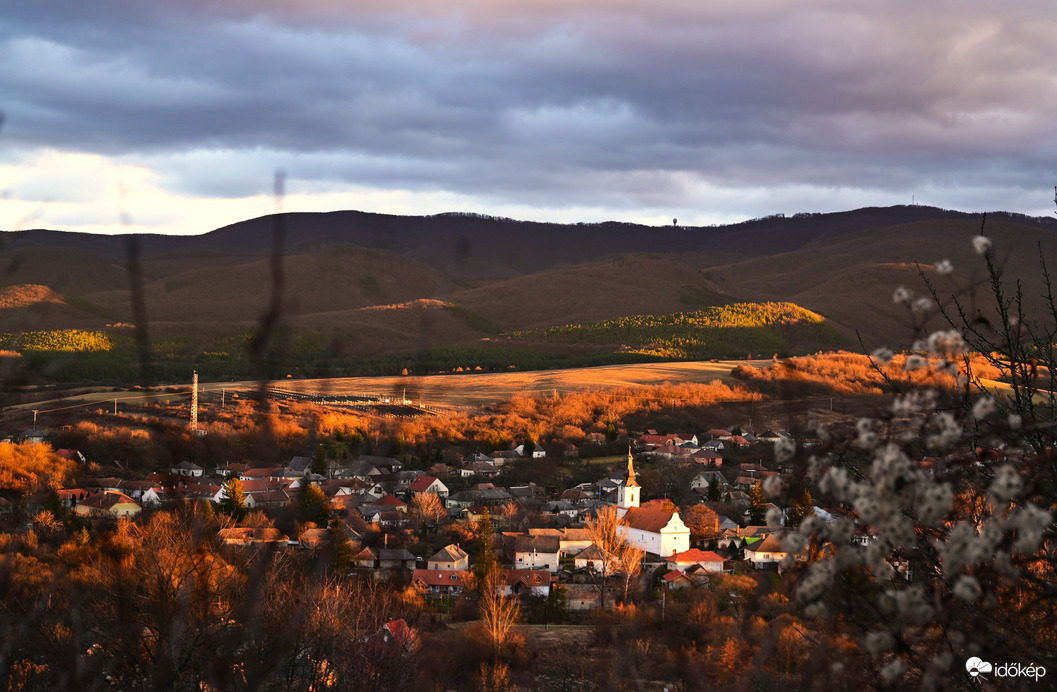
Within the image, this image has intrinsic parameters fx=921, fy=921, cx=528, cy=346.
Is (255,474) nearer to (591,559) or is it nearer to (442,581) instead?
Result: (442,581)

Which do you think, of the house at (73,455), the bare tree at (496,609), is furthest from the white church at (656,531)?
the house at (73,455)

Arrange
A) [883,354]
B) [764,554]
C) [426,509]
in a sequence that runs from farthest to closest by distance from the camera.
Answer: [426,509] < [764,554] < [883,354]

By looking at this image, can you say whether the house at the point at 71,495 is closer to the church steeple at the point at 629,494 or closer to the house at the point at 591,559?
the house at the point at 591,559

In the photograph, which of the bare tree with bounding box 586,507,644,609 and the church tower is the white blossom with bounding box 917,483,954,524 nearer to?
the bare tree with bounding box 586,507,644,609

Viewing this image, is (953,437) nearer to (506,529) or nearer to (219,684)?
(219,684)

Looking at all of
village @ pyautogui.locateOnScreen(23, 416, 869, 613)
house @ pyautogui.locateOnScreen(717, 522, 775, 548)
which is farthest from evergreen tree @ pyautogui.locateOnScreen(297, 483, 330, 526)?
house @ pyautogui.locateOnScreen(717, 522, 775, 548)

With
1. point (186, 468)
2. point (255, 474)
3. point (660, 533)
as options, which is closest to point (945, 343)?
point (660, 533)
